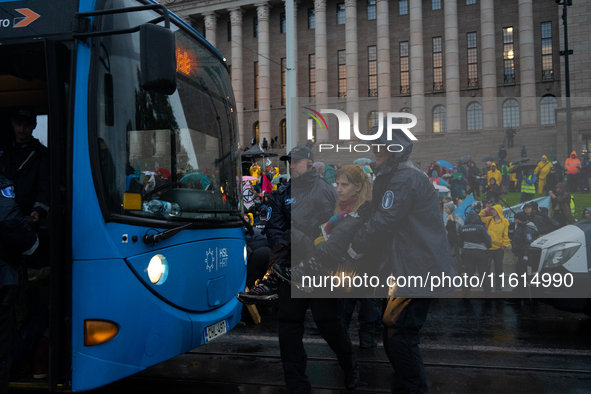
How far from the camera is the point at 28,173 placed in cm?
391

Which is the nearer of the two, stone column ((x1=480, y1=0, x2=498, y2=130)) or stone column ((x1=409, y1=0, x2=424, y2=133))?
stone column ((x1=480, y1=0, x2=498, y2=130))

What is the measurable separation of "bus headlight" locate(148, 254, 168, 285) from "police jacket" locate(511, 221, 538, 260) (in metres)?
3.33

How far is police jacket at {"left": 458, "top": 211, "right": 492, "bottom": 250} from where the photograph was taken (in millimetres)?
4047

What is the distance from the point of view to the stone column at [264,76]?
48938mm

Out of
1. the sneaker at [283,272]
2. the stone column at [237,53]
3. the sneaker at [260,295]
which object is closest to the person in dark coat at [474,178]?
the sneaker at [283,272]

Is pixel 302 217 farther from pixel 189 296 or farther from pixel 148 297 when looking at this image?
pixel 148 297

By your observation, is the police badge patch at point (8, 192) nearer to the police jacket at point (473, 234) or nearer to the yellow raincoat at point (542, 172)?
the police jacket at point (473, 234)

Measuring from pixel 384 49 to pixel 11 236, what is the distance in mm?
45012

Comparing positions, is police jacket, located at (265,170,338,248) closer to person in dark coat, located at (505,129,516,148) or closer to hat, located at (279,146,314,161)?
hat, located at (279,146,314,161)

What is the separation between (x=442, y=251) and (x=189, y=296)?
192 cm

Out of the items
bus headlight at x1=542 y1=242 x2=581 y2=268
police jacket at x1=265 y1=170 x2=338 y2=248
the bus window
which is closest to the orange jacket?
bus headlight at x1=542 y1=242 x2=581 y2=268

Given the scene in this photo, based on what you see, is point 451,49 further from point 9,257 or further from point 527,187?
point 9,257

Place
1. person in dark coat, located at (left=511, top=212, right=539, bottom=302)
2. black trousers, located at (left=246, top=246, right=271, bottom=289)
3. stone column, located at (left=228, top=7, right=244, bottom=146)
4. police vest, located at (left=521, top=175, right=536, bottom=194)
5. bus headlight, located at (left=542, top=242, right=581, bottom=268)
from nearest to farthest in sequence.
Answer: police vest, located at (left=521, top=175, right=536, bottom=194) < person in dark coat, located at (left=511, top=212, right=539, bottom=302) < bus headlight, located at (left=542, top=242, right=581, bottom=268) < black trousers, located at (left=246, top=246, right=271, bottom=289) < stone column, located at (left=228, top=7, right=244, bottom=146)

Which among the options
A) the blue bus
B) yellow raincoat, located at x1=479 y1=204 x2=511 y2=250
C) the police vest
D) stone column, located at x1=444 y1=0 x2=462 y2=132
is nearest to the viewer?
the blue bus
